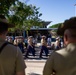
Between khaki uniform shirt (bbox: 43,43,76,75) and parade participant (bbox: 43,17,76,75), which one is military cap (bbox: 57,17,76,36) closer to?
parade participant (bbox: 43,17,76,75)

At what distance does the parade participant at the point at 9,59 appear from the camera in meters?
2.64

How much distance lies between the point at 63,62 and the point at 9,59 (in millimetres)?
566

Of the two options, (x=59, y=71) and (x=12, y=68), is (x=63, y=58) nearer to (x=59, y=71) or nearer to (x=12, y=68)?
(x=59, y=71)

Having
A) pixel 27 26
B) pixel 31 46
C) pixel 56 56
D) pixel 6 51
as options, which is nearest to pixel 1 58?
pixel 6 51

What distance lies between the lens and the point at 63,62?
97.0 inches

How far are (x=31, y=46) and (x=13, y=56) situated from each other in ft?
46.6

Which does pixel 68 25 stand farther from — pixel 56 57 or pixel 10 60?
pixel 10 60

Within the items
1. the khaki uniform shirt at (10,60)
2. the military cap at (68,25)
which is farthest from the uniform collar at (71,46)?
the khaki uniform shirt at (10,60)

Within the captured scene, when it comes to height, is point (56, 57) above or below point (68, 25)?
below

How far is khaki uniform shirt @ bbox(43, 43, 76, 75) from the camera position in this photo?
2.45 m

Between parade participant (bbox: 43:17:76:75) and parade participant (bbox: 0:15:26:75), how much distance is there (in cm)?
31

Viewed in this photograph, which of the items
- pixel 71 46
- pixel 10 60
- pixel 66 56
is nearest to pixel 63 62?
pixel 66 56

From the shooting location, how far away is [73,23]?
2.48 metres

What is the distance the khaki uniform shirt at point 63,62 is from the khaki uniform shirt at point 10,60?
316mm
